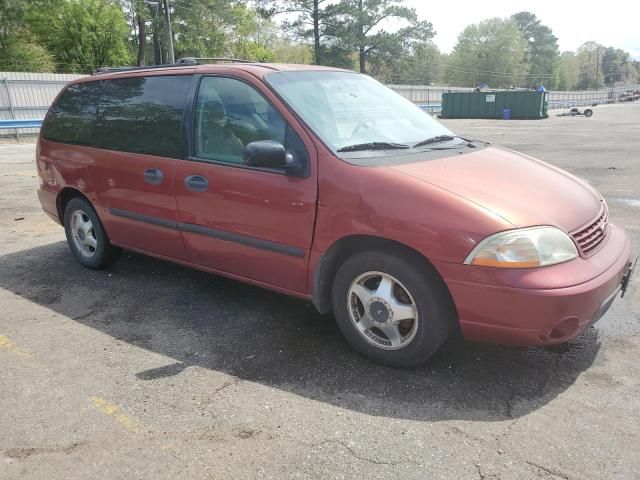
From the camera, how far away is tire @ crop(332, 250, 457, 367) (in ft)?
9.58

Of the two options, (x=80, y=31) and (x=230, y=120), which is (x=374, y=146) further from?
→ (x=80, y=31)

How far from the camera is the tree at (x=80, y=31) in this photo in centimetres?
4312

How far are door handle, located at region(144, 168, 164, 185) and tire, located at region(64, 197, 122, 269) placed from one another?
0.98 m

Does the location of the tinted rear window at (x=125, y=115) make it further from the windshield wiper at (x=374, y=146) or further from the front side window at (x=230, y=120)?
the windshield wiper at (x=374, y=146)

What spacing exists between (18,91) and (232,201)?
23217 millimetres

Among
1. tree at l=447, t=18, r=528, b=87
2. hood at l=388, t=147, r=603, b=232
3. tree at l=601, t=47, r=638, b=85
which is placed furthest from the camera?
tree at l=601, t=47, r=638, b=85

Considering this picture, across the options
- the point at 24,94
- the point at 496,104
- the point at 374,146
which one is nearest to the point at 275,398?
the point at 374,146

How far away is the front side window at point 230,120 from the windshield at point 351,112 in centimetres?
17

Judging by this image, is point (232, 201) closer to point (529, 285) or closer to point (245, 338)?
point (245, 338)

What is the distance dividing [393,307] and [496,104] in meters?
39.0

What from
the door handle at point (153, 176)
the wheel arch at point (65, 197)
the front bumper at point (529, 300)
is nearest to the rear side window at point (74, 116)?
the wheel arch at point (65, 197)

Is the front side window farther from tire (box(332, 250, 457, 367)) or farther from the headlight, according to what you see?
the headlight

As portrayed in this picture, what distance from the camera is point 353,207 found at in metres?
3.07

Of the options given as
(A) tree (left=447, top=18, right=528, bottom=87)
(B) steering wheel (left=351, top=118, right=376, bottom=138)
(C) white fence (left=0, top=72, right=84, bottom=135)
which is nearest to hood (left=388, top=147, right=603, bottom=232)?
(B) steering wheel (left=351, top=118, right=376, bottom=138)
